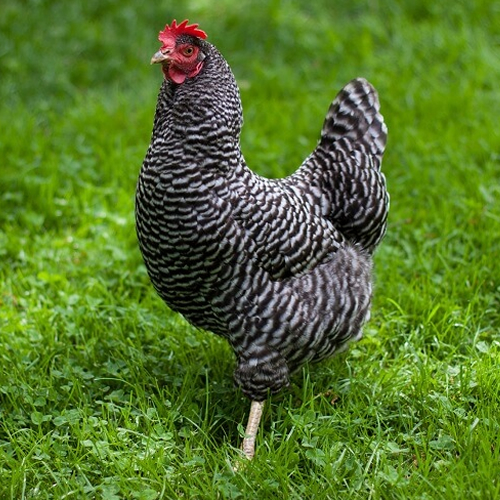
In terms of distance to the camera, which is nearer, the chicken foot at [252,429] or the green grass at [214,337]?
the green grass at [214,337]

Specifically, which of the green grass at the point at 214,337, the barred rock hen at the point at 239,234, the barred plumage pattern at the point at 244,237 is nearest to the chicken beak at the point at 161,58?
the barred rock hen at the point at 239,234

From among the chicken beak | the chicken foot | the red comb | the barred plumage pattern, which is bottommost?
the chicken foot

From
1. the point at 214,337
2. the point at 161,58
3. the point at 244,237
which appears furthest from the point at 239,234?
the point at 214,337

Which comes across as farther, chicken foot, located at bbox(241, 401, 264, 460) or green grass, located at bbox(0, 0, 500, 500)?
chicken foot, located at bbox(241, 401, 264, 460)

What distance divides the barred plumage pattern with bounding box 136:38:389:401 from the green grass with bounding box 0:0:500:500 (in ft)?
1.09

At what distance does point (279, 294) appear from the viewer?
3393 millimetres

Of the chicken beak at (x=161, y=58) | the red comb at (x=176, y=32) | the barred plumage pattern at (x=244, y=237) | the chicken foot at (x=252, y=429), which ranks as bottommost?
the chicken foot at (x=252, y=429)

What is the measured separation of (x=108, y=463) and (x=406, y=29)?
17.7 feet

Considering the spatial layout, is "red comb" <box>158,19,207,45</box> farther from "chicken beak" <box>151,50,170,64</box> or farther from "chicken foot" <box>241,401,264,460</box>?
"chicken foot" <box>241,401,264,460</box>

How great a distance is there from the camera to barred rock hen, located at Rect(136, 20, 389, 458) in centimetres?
325

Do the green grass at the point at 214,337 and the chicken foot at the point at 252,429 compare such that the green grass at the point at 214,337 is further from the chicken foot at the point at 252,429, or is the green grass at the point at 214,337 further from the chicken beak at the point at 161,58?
the chicken beak at the point at 161,58

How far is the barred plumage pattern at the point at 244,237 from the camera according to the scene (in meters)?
3.25

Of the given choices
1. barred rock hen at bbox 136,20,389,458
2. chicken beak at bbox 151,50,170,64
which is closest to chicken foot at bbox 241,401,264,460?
barred rock hen at bbox 136,20,389,458

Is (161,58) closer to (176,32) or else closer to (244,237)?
(176,32)
